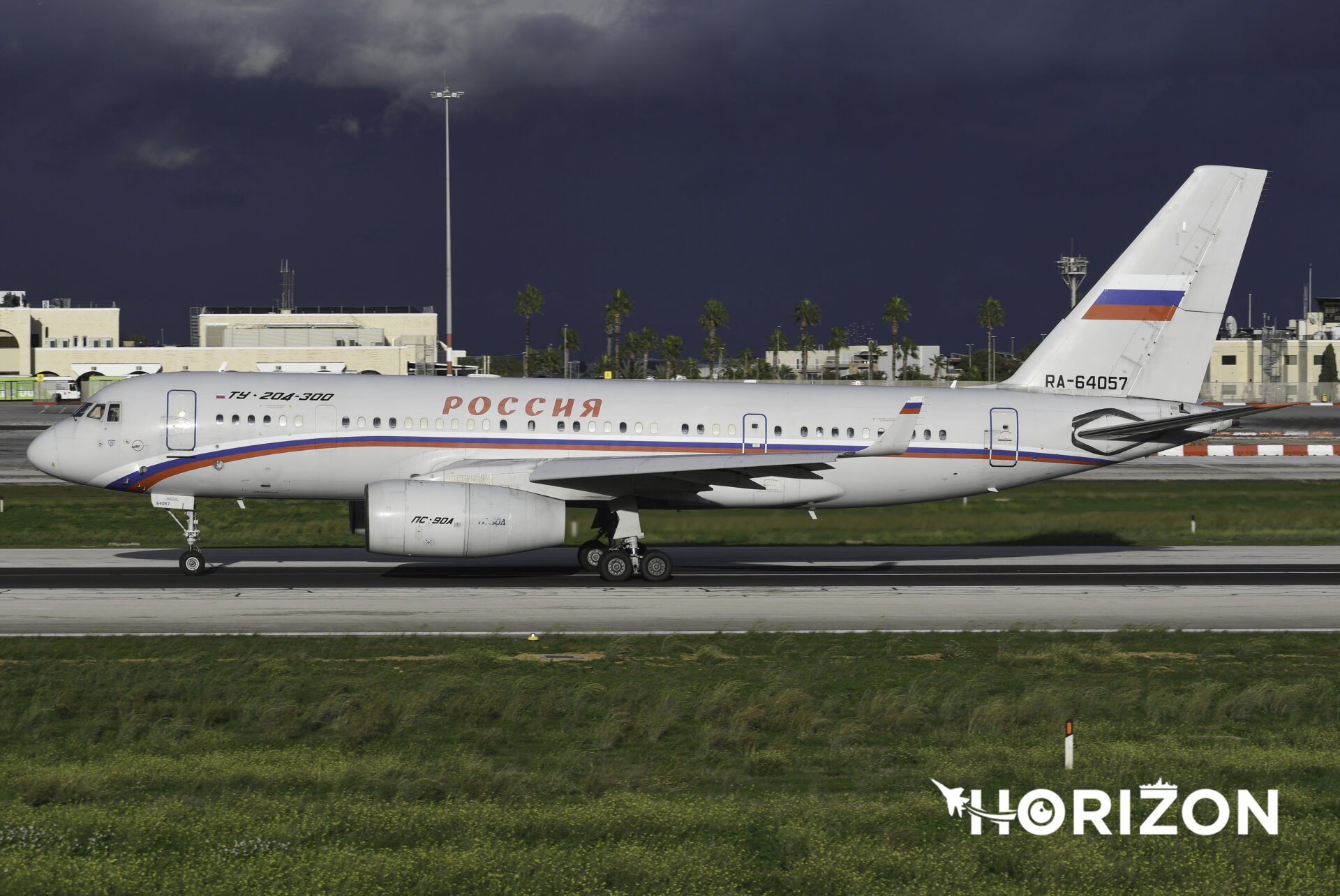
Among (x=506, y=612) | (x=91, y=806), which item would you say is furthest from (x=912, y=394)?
(x=91, y=806)

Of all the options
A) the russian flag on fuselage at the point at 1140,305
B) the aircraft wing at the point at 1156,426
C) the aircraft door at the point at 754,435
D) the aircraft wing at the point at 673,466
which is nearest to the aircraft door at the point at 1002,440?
the aircraft wing at the point at 1156,426

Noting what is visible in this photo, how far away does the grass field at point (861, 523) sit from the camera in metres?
36.7

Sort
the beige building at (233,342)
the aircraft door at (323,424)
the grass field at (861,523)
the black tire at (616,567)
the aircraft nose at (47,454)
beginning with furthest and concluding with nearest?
the beige building at (233,342), the grass field at (861,523), the black tire at (616,567), the aircraft door at (323,424), the aircraft nose at (47,454)

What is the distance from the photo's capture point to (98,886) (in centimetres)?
952

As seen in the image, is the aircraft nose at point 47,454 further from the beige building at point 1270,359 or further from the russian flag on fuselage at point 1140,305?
the beige building at point 1270,359

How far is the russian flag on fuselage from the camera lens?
32.1 metres

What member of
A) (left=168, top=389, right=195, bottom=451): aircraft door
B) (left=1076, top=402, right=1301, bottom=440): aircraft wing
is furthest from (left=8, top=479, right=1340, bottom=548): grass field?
(left=168, top=389, right=195, bottom=451): aircraft door

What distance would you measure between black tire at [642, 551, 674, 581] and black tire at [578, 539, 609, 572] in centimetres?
201

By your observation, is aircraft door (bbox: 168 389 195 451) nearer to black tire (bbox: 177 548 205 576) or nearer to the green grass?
black tire (bbox: 177 548 205 576)

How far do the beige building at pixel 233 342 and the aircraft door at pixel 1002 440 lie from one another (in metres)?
87.3

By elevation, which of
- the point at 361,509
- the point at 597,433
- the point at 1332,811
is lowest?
the point at 1332,811

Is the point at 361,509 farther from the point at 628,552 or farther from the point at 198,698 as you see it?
the point at 198,698

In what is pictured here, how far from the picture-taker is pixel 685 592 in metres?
27.2

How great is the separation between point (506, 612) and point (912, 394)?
12.1 m
